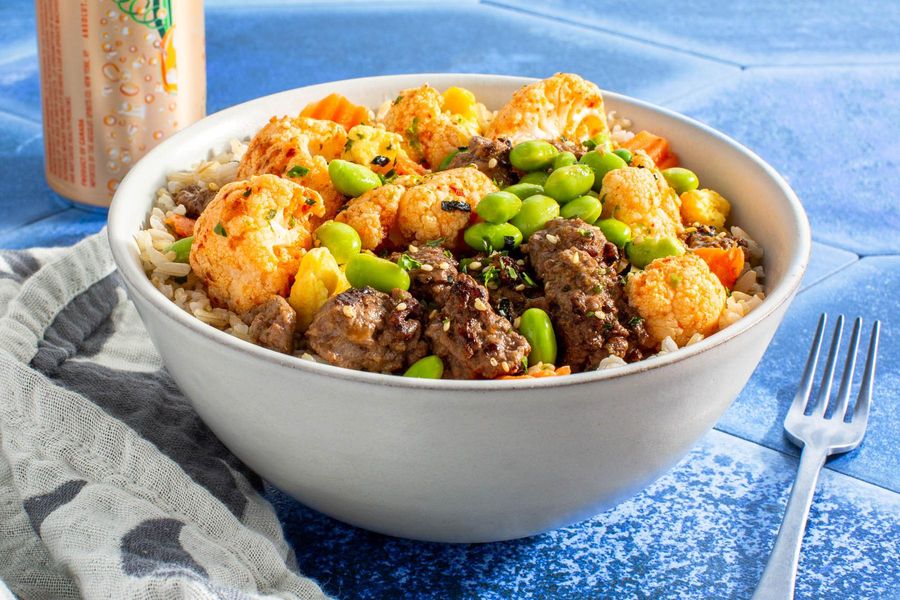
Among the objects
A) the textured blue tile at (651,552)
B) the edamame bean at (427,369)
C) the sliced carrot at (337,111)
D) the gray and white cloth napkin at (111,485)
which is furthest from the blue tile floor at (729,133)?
the sliced carrot at (337,111)

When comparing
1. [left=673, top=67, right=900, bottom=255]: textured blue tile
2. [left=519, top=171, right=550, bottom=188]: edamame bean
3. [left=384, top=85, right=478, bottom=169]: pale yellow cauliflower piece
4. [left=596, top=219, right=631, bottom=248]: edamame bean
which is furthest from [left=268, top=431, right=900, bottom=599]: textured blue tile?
[left=673, top=67, right=900, bottom=255]: textured blue tile

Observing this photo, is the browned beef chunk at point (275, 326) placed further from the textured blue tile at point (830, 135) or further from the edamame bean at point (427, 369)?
the textured blue tile at point (830, 135)

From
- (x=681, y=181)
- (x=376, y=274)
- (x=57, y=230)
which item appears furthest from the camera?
(x=57, y=230)

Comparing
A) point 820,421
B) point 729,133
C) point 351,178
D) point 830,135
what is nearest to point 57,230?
point 351,178

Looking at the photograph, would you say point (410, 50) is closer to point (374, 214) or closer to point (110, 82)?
point (110, 82)

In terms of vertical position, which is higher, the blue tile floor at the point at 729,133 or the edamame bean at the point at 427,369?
the edamame bean at the point at 427,369

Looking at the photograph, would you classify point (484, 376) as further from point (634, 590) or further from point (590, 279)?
point (634, 590)
